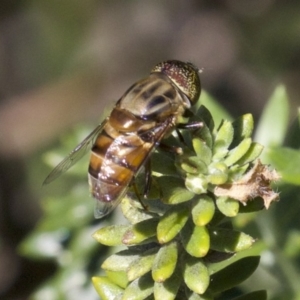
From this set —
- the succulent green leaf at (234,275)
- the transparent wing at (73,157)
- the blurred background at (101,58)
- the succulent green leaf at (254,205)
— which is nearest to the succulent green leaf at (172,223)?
the succulent green leaf at (254,205)

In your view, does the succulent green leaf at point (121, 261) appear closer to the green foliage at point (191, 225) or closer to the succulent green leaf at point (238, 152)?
the green foliage at point (191, 225)

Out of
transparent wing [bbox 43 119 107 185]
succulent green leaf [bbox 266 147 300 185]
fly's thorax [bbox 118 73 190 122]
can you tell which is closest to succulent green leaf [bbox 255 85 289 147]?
succulent green leaf [bbox 266 147 300 185]

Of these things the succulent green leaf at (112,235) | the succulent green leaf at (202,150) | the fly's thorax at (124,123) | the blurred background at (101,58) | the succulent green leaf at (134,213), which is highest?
the succulent green leaf at (202,150)

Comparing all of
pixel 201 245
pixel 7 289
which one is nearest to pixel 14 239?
pixel 7 289

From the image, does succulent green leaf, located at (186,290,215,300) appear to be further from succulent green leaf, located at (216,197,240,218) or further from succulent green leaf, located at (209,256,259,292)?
succulent green leaf, located at (216,197,240,218)

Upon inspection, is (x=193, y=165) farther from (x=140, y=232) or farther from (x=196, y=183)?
(x=140, y=232)

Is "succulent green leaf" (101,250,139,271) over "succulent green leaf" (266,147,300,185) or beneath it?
beneath
